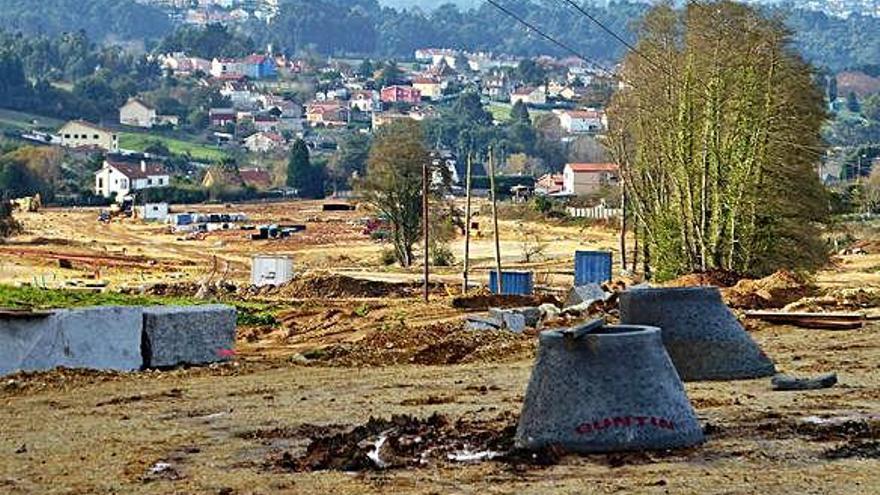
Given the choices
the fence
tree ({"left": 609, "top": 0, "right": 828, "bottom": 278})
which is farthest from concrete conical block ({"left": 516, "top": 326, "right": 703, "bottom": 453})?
the fence

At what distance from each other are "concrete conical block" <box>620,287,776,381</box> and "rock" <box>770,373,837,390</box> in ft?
4.88

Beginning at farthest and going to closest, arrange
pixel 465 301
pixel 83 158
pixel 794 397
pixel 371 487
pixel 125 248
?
pixel 83 158 → pixel 125 248 → pixel 465 301 → pixel 794 397 → pixel 371 487

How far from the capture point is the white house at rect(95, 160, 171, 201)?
14588cm

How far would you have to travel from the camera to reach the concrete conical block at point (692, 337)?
19.0 meters

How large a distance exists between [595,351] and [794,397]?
340cm

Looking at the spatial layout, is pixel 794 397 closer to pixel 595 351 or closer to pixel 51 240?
pixel 595 351

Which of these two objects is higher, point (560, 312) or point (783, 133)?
point (783, 133)

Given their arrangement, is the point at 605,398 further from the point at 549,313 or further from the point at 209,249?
the point at 209,249

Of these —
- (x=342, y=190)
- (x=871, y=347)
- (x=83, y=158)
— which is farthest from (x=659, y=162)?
(x=83, y=158)

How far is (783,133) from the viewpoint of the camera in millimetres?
44250

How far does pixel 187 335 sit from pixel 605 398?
11379 millimetres

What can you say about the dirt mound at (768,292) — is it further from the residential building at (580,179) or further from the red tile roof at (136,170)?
the red tile roof at (136,170)

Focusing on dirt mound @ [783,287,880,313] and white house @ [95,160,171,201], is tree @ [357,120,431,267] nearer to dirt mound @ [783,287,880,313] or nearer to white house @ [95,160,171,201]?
dirt mound @ [783,287,880,313]

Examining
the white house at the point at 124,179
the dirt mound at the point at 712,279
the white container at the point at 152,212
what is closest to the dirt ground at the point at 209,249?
the white container at the point at 152,212
